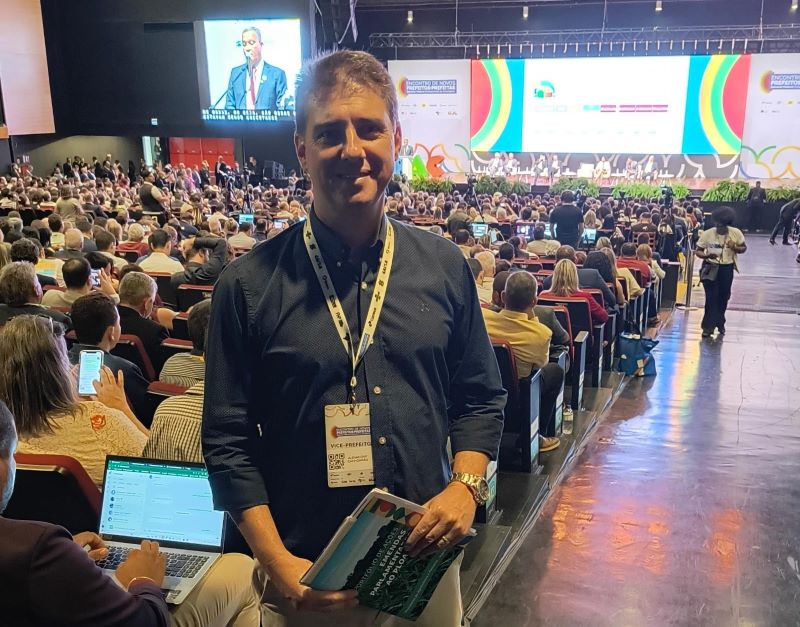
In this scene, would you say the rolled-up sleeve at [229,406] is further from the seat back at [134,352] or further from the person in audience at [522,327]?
the person in audience at [522,327]

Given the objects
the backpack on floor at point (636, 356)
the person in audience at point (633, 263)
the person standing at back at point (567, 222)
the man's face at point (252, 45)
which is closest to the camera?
the backpack on floor at point (636, 356)

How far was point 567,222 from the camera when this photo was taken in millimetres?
9602

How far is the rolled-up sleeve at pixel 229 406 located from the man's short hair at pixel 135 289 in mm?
2969

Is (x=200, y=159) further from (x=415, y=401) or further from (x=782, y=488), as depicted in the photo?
(x=415, y=401)

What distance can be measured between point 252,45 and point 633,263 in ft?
40.0

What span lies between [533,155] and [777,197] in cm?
624

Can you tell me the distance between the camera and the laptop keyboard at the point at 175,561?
A: 5.99 feet

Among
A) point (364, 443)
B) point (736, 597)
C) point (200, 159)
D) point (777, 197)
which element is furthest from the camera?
point (200, 159)

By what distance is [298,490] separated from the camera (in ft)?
3.85

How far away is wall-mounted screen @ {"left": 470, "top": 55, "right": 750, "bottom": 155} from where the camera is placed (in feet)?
57.6

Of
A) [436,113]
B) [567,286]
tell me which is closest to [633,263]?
[567,286]

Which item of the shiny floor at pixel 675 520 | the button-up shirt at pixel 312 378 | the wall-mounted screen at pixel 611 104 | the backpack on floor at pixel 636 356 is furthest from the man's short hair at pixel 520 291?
the wall-mounted screen at pixel 611 104

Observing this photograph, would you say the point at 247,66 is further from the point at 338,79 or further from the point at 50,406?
the point at 338,79

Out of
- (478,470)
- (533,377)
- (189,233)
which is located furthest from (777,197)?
(478,470)
